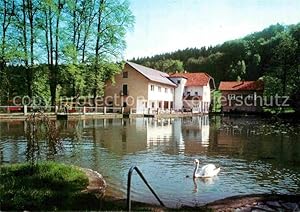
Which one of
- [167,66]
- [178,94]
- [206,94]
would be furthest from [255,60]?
[178,94]

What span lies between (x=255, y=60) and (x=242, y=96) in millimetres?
10264

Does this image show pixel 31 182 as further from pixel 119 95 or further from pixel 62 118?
pixel 119 95

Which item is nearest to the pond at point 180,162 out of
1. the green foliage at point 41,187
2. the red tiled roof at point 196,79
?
the green foliage at point 41,187

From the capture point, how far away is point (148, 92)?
42375 mm

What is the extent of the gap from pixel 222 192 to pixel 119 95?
35.0m

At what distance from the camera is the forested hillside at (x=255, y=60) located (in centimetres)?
4216

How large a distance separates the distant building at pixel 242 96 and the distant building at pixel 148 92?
6.61 m

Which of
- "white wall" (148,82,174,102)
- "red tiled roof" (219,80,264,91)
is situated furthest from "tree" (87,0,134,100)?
"red tiled roof" (219,80,264,91)

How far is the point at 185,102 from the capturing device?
5325 centimetres

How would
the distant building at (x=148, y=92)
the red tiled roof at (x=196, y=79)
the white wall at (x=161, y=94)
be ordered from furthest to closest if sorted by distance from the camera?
1. the red tiled roof at (x=196, y=79)
2. the white wall at (x=161, y=94)
3. the distant building at (x=148, y=92)

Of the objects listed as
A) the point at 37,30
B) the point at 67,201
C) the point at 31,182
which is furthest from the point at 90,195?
the point at 37,30

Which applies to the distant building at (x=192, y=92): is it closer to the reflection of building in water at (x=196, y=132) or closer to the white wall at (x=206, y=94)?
the white wall at (x=206, y=94)

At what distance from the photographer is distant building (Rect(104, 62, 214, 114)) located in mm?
42125

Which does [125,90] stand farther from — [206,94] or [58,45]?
[58,45]
